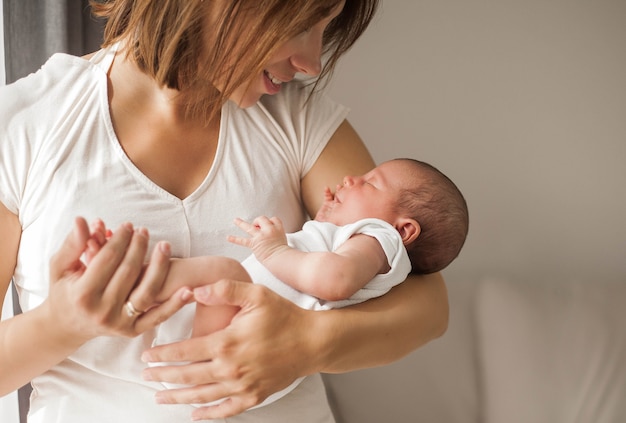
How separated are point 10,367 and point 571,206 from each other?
1770 mm

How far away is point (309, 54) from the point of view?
1382 millimetres

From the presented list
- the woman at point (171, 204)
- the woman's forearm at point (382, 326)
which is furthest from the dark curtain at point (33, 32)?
→ the woman's forearm at point (382, 326)

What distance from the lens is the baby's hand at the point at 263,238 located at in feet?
4.23

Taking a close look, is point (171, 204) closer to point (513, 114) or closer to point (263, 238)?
point (263, 238)

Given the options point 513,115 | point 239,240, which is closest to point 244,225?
point 239,240

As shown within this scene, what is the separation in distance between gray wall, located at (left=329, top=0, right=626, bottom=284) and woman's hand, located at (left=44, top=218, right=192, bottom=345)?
1.45m

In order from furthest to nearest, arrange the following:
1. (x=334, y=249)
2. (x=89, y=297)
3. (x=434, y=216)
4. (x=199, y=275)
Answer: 1. (x=434, y=216)
2. (x=334, y=249)
3. (x=199, y=275)
4. (x=89, y=297)

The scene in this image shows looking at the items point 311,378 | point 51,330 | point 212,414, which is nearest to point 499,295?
point 311,378

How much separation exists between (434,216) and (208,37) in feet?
1.75

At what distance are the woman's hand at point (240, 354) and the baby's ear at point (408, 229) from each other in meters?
0.29

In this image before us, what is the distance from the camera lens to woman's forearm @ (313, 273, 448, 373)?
125 cm

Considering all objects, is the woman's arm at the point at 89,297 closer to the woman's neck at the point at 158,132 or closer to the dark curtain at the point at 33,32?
the woman's neck at the point at 158,132

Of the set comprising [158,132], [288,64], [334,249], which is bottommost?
[334,249]

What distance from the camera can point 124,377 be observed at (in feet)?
4.35
